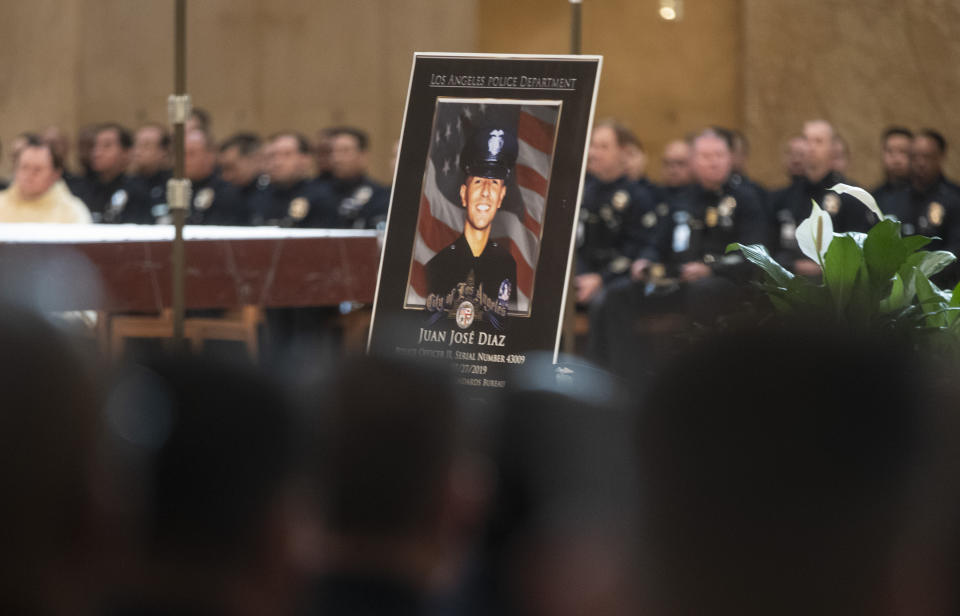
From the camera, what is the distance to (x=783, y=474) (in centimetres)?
69

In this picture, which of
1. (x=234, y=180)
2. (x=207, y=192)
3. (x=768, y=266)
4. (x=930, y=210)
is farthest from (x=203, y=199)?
(x=768, y=266)

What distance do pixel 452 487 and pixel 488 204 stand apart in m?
2.03

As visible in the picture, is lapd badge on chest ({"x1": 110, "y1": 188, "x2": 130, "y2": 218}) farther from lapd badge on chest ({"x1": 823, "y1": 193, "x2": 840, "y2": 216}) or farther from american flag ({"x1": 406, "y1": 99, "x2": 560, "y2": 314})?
american flag ({"x1": 406, "y1": 99, "x2": 560, "y2": 314})

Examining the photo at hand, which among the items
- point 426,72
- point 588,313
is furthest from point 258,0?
point 426,72

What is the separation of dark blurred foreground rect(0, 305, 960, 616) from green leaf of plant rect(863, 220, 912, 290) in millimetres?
1417

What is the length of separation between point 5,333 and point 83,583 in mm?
142

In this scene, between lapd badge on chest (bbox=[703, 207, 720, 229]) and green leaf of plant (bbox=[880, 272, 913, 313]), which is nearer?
green leaf of plant (bbox=[880, 272, 913, 313])

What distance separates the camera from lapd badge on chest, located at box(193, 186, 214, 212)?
279 inches

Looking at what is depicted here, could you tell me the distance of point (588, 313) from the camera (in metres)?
6.18

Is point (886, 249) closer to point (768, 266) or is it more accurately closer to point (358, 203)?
point (768, 266)

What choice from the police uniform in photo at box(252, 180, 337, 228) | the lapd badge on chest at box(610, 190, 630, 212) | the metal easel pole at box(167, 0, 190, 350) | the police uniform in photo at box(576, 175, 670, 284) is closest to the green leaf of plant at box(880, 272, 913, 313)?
the metal easel pole at box(167, 0, 190, 350)

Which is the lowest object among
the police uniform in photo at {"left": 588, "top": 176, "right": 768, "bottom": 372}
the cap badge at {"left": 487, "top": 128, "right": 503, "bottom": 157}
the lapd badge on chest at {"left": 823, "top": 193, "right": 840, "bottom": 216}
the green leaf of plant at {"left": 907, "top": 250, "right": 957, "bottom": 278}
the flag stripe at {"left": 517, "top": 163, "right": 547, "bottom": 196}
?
the police uniform in photo at {"left": 588, "top": 176, "right": 768, "bottom": 372}

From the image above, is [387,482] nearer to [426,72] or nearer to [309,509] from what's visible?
[309,509]

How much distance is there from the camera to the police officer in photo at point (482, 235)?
2.67 meters
